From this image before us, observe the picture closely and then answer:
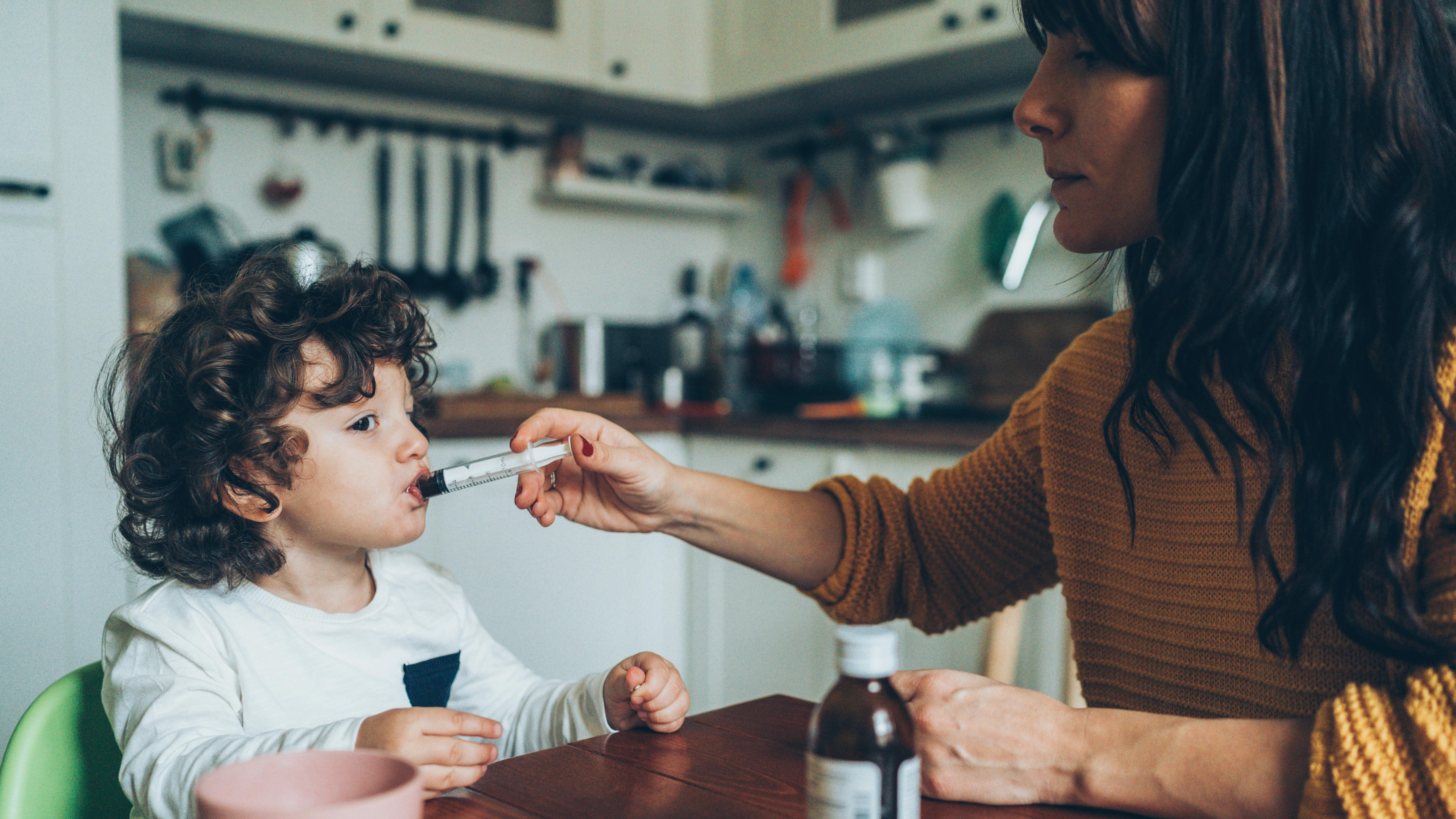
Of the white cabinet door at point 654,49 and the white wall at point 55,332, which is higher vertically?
the white cabinet door at point 654,49

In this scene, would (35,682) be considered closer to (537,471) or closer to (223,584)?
(223,584)

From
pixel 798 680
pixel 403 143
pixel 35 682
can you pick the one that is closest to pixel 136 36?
pixel 403 143

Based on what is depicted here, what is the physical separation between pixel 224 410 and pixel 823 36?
2087mm

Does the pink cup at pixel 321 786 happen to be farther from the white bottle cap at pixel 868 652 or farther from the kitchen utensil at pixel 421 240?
the kitchen utensil at pixel 421 240

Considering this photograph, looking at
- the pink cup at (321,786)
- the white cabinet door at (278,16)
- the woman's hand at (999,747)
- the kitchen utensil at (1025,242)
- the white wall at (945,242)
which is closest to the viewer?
the pink cup at (321,786)

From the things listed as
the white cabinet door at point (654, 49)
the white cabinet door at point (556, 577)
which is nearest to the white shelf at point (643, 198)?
the white cabinet door at point (654, 49)

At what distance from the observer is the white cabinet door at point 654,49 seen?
9.38 feet

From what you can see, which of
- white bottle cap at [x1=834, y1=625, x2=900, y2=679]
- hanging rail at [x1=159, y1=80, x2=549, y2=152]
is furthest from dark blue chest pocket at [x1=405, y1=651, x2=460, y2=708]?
hanging rail at [x1=159, y1=80, x2=549, y2=152]

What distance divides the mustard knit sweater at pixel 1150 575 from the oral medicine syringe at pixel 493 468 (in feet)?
1.03

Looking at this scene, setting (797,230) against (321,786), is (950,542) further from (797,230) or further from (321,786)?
(797,230)

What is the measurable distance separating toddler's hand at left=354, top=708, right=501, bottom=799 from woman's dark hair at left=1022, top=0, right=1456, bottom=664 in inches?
21.8

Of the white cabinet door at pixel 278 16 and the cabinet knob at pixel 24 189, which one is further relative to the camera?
the white cabinet door at pixel 278 16

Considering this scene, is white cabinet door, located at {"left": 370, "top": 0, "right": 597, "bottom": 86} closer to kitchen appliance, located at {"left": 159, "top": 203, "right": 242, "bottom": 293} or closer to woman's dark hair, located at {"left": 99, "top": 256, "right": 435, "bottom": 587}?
kitchen appliance, located at {"left": 159, "top": 203, "right": 242, "bottom": 293}

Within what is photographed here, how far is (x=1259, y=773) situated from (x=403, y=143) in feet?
8.82
